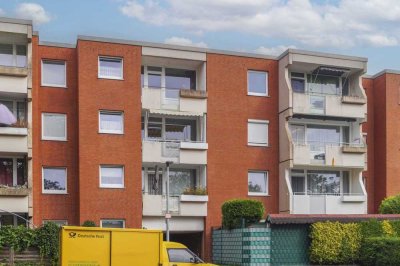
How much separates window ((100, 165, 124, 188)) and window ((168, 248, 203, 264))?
435 inches

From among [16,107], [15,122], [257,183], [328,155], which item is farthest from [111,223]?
[328,155]

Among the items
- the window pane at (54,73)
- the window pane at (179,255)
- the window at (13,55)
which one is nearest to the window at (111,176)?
the window pane at (54,73)

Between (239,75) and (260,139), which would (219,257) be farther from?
(239,75)

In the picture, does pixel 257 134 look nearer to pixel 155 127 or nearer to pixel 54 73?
pixel 155 127

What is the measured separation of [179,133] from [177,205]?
4.25m

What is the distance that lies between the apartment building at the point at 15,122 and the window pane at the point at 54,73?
114 cm

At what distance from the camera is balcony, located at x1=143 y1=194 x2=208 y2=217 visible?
105 feet

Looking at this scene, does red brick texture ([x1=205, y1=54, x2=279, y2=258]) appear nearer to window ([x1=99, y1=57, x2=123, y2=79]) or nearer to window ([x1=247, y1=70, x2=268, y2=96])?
window ([x1=247, y1=70, x2=268, y2=96])

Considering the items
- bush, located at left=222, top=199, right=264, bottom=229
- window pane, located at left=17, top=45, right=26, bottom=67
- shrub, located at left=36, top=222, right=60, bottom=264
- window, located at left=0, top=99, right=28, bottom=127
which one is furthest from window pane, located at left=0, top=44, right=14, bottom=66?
bush, located at left=222, top=199, right=264, bottom=229

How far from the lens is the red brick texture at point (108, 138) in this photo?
31.6 meters

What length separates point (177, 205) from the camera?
3256 centimetres

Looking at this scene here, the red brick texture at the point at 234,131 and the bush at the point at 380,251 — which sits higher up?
the red brick texture at the point at 234,131

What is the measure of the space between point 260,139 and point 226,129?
7.16ft

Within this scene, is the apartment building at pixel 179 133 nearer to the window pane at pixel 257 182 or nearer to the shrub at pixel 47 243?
the window pane at pixel 257 182
